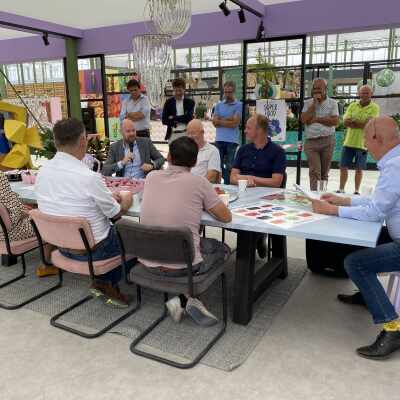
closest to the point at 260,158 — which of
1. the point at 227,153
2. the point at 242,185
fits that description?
the point at 242,185

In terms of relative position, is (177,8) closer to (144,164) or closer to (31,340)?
(144,164)

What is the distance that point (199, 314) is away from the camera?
2.43m

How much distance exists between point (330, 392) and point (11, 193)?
7.31 ft

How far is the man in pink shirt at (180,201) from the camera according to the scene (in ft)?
6.63

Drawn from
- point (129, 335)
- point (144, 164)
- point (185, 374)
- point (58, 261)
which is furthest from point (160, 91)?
point (185, 374)

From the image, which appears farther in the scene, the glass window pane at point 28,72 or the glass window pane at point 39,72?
the glass window pane at point 28,72

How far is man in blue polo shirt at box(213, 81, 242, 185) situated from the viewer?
523cm

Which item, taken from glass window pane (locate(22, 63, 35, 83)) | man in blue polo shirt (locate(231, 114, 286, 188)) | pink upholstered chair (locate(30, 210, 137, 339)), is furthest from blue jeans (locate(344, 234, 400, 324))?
glass window pane (locate(22, 63, 35, 83))

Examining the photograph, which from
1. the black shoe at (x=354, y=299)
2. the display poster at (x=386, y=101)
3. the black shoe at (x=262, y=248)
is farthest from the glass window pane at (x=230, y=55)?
the black shoe at (x=354, y=299)

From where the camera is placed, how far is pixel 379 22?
4.83m

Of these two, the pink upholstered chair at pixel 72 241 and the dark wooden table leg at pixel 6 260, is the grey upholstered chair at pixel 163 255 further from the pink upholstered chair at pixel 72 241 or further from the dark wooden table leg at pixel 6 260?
the dark wooden table leg at pixel 6 260

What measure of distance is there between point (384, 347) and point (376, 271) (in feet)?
1.29

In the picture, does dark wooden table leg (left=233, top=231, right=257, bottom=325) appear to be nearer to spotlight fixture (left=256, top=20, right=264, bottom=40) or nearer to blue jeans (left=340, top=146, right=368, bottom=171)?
blue jeans (left=340, top=146, right=368, bottom=171)

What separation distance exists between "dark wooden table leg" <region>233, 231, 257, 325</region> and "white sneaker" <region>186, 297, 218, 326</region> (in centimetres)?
15
